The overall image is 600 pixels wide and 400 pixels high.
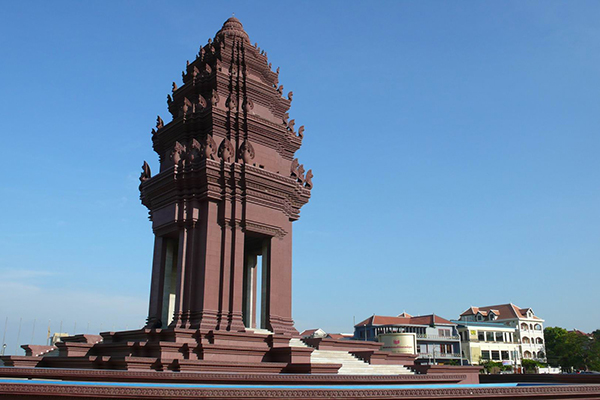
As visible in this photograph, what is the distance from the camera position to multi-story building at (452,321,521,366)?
83500 millimetres

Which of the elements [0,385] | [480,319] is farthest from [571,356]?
[0,385]

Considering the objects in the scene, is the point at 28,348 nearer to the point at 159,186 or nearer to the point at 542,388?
the point at 159,186

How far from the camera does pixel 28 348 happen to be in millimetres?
27031

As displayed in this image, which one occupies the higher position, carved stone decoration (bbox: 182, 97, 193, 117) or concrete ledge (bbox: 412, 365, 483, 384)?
carved stone decoration (bbox: 182, 97, 193, 117)

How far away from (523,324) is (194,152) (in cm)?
8534

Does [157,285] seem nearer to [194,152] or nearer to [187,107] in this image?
[194,152]

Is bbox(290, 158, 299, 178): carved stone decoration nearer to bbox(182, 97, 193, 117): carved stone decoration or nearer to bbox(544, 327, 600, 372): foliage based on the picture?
bbox(182, 97, 193, 117): carved stone decoration

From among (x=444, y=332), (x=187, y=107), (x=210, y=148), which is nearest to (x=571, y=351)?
(x=444, y=332)

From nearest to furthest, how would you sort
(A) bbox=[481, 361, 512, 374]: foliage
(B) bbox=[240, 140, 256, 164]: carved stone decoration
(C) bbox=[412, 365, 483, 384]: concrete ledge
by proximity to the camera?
(C) bbox=[412, 365, 483, 384]: concrete ledge
(B) bbox=[240, 140, 256, 164]: carved stone decoration
(A) bbox=[481, 361, 512, 374]: foliage

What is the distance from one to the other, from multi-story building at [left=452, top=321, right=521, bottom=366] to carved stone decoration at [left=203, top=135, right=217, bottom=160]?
69.7 metres

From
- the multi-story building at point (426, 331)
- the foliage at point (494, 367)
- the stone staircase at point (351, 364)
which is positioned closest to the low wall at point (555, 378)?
the stone staircase at point (351, 364)

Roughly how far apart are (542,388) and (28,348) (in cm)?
2496

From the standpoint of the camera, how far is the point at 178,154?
83.8ft

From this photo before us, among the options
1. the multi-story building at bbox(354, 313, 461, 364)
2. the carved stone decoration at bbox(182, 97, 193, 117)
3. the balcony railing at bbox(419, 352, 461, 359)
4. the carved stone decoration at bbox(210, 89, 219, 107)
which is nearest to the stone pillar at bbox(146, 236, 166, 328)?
the carved stone decoration at bbox(182, 97, 193, 117)
